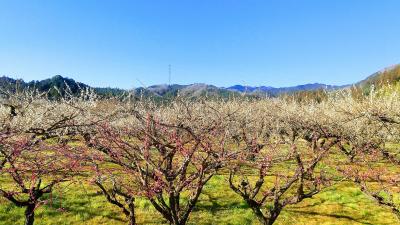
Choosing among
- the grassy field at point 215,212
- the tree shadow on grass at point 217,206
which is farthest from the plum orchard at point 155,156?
the grassy field at point 215,212

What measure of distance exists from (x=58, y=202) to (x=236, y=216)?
7.74 meters

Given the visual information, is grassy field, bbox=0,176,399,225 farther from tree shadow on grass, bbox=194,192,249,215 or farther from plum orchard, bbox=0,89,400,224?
plum orchard, bbox=0,89,400,224

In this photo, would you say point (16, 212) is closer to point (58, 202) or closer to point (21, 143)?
point (58, 202)

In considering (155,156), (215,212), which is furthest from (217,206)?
(155,156)

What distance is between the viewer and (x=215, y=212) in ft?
54.2

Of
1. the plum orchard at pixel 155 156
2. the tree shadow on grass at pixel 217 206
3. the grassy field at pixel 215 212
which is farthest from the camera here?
the tree shadow on grass at pixel 217 206

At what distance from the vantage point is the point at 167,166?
8.91m

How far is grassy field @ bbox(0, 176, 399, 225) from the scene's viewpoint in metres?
15.3

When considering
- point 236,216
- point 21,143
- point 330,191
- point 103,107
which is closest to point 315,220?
point 236,216

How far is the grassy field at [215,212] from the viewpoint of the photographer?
15312 millimetres

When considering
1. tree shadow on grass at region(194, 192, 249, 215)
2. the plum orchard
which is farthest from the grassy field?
the plum orchard

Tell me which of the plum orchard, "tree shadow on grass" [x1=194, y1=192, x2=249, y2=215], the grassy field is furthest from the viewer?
"tree shadow on grass" [x1=194, y1=192, x2=249, y2=215]

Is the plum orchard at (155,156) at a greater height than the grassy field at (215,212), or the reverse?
the plum orchard at (155,156)

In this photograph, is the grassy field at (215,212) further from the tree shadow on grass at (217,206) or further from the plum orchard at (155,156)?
the plum orchard at (155,156)
